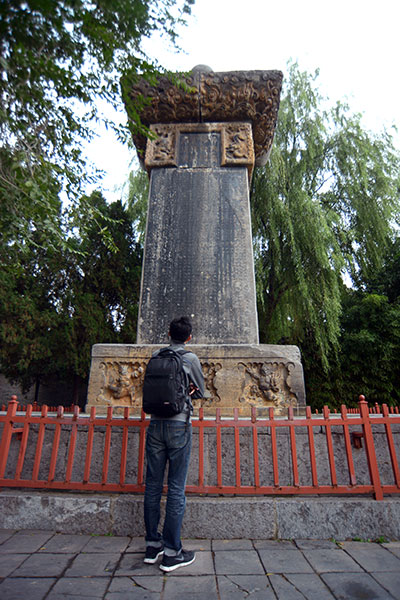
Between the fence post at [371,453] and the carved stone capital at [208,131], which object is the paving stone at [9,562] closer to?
the fence post at [371,453]

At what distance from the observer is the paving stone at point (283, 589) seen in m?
1.66

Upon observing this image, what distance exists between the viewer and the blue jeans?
2.08m

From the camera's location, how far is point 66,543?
226 cm

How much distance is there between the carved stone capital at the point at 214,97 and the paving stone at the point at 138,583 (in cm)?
478

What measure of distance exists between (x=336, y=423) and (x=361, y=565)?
0.87 m

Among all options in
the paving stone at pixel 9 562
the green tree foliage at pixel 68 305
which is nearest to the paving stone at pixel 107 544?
the paving stone at pixel 9 562

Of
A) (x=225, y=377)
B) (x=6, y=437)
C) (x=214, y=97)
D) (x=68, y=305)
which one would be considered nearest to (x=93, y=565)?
(x=6, y=437)

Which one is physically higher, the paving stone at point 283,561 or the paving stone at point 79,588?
the paving stone at point 283,561

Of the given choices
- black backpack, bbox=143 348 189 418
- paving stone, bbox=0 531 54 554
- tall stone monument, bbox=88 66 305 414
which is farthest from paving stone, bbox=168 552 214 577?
tall stone monument, bbox=88 66 305 414

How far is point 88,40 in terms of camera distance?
223cm

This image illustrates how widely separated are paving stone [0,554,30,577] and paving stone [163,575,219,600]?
85 cm

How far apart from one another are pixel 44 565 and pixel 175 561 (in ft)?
2.41

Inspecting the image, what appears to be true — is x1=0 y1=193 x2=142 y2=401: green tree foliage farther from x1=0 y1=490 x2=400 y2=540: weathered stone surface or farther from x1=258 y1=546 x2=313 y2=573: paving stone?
x1=258 y1=546 x2=313 y2=573: paving stone

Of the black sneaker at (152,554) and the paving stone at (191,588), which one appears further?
the black sneaker at (152,554)
